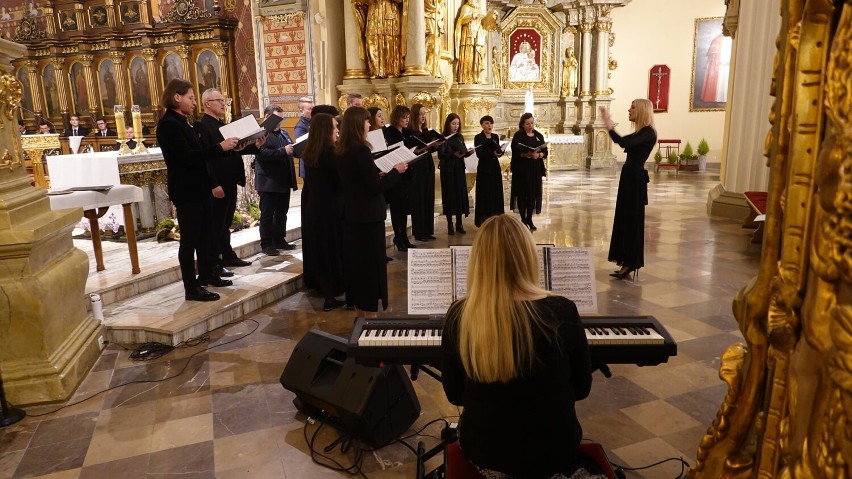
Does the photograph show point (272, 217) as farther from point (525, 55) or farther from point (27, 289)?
point (525, 55)

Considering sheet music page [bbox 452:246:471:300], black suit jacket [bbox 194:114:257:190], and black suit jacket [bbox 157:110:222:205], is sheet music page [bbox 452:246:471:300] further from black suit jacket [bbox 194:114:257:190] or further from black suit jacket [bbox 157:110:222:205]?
black suit jacket [bbox 194:114:257:190]

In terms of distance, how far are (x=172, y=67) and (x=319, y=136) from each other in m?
12.6

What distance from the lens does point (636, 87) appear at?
17703 mm

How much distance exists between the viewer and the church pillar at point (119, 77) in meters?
15.5

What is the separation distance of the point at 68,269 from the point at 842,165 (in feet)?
13.7

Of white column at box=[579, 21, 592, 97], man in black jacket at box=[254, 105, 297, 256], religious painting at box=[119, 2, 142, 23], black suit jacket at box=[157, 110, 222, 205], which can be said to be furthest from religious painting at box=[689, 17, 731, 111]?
black suit jacket at box=[157, 110, 222, 205]

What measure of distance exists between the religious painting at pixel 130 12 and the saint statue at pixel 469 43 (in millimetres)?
9351

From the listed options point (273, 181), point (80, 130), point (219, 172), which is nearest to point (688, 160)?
point (273, 181)

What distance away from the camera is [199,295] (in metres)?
4.88

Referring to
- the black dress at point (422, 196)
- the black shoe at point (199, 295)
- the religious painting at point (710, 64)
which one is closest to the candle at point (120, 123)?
the black shoe at point (199, 295)

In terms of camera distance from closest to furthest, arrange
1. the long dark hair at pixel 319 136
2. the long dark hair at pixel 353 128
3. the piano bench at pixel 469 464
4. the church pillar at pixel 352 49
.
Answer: the piano bench at pixel 469 464, the long dark hair at pixel 353 128, the long dark hair at pixel 319 136, the church pillar at pixel 352 49

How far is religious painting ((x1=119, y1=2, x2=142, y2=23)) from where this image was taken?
1523 cm

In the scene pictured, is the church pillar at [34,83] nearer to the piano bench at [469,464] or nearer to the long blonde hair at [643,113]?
the long blonde hair at [643,113]

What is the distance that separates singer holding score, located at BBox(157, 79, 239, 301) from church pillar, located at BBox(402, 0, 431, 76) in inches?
201
